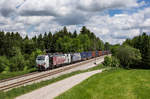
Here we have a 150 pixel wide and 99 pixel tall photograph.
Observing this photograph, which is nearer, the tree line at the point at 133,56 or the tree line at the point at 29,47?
the tree line at the point at 29,47

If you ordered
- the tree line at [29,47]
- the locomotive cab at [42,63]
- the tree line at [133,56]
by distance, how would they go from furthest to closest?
1. the tree line at [133,56]
2. the tree line at [29,47]
3. the locomotive cab at [42,63]

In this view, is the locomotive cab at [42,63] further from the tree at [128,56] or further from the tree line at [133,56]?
the tree at [128,56]

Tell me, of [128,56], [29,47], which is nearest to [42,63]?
[128,56]

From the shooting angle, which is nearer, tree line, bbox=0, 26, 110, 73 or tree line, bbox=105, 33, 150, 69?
tree line, bbox=0, 26, 110, 73

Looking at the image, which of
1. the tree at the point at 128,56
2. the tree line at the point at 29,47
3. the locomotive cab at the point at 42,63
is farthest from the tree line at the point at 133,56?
the locomotive cab at the point at 42,63

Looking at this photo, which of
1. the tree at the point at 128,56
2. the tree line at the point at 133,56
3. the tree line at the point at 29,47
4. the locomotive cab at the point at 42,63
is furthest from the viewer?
the tree line at the point at 133,56

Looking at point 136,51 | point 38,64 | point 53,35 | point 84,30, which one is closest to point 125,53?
point 136,51

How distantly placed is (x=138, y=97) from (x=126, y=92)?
5.36 feet

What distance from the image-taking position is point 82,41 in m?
93.2

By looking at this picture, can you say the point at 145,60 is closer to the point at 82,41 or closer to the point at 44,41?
the point at 82,41

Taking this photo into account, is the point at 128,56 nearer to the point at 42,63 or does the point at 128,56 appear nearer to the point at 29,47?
the point at 42,63

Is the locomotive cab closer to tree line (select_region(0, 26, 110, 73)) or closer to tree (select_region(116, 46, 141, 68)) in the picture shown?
tree line (select_region(0, 26, 110, 73))

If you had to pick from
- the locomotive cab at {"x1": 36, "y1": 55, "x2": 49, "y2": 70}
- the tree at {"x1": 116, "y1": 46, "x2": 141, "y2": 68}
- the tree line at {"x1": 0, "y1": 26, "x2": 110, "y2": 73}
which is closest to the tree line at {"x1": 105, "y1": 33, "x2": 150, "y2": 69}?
the tree at {"x1": 116, "y1": 46, "x2": 141, "y2": 68}

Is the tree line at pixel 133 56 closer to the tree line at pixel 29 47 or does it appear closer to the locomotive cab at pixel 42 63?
the tree line at pixel 29 47
